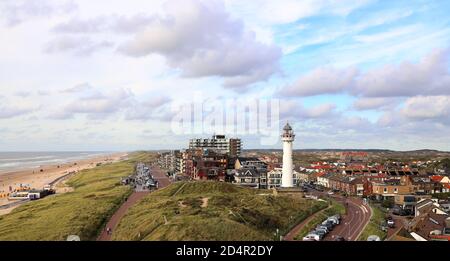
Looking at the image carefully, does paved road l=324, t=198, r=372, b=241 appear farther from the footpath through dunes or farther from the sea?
the sea

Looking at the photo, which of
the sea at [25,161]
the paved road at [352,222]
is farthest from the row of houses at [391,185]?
the sea at [25,161]

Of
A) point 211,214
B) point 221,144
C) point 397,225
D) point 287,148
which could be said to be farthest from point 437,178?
point 221,144

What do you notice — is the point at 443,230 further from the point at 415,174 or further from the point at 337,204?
the point at 415,174

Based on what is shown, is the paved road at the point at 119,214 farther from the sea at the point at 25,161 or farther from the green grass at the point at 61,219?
the sea at the point at 25,161

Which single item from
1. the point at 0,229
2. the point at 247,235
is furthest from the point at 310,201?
the point at 0,229


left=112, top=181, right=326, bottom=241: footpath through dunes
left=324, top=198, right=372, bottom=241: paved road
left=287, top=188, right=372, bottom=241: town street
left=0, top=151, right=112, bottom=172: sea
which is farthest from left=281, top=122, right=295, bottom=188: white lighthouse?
left=0, top=151, right=112, bottom=172: sea

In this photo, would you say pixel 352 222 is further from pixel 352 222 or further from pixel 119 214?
pixel 119 214
